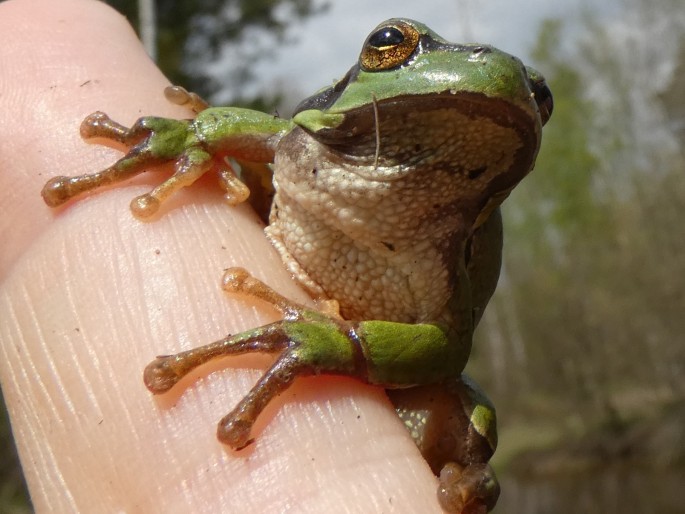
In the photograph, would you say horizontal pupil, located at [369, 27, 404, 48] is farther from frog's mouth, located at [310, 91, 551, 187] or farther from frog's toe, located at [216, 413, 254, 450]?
frog's toe, located at [216, 413, 254, 450]

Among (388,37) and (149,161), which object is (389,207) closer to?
(388,37)

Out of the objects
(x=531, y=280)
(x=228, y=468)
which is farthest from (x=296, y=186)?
(x=531, y=280)

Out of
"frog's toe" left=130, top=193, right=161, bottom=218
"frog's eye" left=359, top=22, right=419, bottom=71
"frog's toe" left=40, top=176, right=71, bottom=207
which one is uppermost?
"frog's eye" left=359, top=22, right=419, bottom=71

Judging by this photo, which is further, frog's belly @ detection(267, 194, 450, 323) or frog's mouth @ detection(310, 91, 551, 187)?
frog's belly @ detection(267, 194, 450, 323)

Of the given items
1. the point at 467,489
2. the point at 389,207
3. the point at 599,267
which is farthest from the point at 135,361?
the point at 599,267

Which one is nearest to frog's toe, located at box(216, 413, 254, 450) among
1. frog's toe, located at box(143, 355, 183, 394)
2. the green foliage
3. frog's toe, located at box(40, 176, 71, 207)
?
frog's toe, located at box(143, 355, 183, 394)

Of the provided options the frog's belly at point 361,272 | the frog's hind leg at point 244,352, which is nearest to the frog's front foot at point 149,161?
the frog's belly at point 361,272
